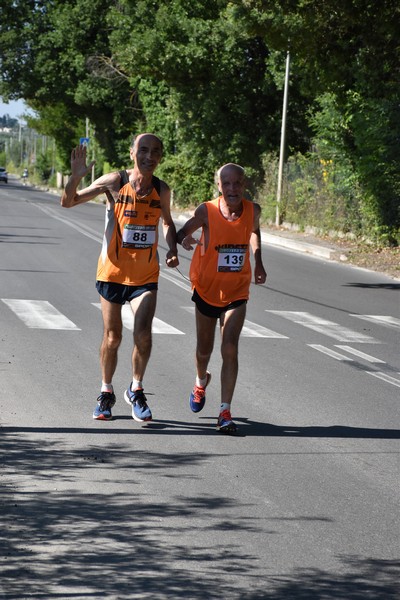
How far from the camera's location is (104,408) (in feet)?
26.3

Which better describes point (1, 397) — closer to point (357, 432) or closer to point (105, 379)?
point (105, 379)

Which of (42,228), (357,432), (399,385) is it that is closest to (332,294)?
(399,385)

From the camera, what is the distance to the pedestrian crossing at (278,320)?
11695 millimetres

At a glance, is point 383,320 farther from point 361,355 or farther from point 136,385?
point 136,385

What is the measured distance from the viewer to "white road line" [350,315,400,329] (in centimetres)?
1481

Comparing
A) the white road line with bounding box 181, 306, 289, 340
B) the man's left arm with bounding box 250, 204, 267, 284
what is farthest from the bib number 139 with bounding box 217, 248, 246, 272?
the white road line with bounding box 181, 306, 289, 340

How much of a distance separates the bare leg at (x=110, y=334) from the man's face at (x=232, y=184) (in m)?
1.09

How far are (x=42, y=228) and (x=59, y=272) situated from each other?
1216cm

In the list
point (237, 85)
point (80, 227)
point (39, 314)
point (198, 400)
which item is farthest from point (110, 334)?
point (237, 85)

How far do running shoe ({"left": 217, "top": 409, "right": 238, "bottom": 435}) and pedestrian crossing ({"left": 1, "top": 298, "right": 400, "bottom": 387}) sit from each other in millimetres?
2896

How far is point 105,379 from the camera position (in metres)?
8.21

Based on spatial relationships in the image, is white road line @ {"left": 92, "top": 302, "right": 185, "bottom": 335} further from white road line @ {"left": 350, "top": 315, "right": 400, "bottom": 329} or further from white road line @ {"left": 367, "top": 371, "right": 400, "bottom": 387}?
white road line @ {"left": 350, "top": 315, "right": 400, "bottom": 329}

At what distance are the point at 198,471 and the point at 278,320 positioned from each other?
25.6 ft

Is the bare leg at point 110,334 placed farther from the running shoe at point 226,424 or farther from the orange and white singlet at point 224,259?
the running shoe at point 226,424
